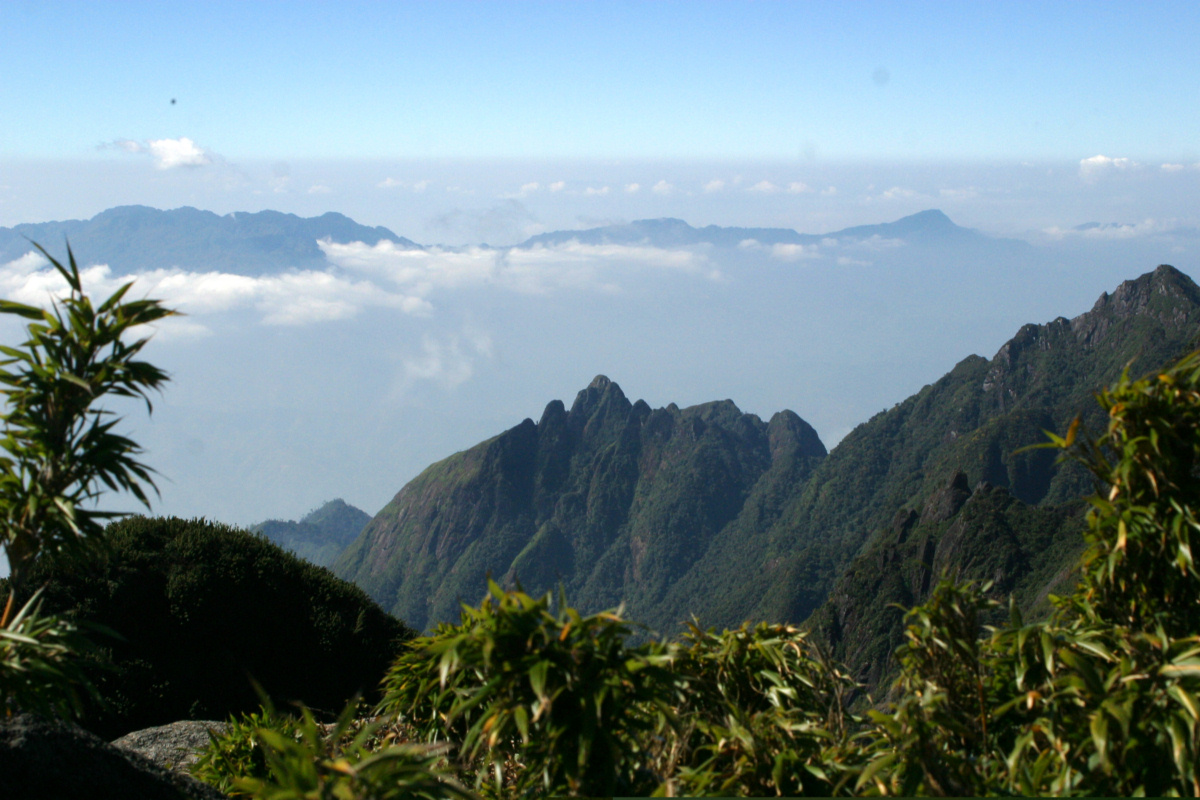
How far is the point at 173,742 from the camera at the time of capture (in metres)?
9.23

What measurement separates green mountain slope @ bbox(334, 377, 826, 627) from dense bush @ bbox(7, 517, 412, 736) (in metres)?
106

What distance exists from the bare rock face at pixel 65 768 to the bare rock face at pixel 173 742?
3734 millimetres

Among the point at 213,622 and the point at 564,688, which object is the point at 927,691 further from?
the point at 213,622

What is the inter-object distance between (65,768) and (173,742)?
5.11 metres

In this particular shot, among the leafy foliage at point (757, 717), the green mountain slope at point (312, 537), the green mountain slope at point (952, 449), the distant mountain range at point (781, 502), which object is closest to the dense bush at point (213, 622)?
the leafy foliage at point (757, 717)

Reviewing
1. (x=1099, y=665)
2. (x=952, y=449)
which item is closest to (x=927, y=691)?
(x=1099, y=665)

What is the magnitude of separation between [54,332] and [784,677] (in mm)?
4915

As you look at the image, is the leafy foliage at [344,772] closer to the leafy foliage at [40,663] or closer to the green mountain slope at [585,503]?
the leafy foliage at [40,663]

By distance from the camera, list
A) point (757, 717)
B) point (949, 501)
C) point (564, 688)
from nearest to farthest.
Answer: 1. point (564, 688)
2. point (757, 717)
3. point (949, 501)

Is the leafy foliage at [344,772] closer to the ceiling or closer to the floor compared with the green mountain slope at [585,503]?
closer to the ceiling

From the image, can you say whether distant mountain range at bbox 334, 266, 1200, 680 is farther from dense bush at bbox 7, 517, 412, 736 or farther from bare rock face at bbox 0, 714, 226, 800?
bare rock face at bbox 0, 714, 226, 800

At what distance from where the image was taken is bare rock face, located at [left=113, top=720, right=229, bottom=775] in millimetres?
8781

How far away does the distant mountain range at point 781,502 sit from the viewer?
219ft

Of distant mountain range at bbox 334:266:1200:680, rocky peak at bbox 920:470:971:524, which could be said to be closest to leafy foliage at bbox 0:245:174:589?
distant mountain range at bbox 334:266:1200:680
